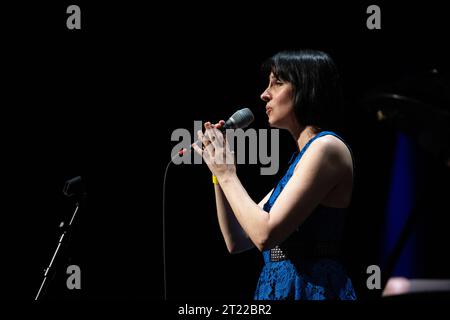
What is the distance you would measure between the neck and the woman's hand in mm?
224

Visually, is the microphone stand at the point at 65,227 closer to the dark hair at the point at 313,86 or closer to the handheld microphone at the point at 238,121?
the handheld microphone at the point at 238,121

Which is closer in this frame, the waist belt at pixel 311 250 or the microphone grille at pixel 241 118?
the waist belt at pixel 311 250

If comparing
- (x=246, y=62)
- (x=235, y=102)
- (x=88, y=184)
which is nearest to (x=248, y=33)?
(x=246, y=62)

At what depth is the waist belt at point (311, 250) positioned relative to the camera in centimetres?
165

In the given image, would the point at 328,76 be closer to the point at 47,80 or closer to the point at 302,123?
the point at 302,123

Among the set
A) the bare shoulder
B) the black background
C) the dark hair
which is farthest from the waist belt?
the black background

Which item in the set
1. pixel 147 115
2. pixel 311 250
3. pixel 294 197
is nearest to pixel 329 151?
pixel 294 197

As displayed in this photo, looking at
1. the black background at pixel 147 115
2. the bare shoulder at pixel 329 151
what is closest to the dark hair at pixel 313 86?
the bare shoulder at pixel 329 151

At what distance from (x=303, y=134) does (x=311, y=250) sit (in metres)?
0.36

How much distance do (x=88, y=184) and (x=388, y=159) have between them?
1.52m

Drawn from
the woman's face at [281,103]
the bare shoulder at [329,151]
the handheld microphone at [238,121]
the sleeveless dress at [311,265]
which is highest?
the woman's face at [281,103]

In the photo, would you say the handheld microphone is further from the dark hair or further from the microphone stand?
the microphone stand

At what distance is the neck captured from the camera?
179cm

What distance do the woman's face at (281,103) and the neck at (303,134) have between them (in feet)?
0.10
